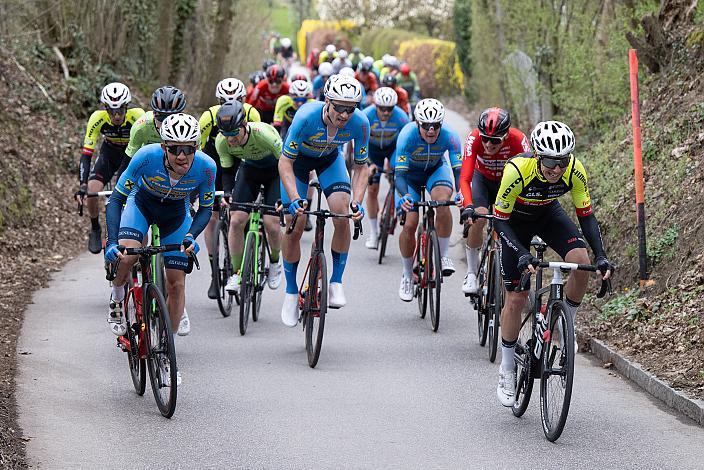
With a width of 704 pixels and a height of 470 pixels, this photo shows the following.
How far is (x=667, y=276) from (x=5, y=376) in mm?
5801

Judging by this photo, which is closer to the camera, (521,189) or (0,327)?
(521,189)

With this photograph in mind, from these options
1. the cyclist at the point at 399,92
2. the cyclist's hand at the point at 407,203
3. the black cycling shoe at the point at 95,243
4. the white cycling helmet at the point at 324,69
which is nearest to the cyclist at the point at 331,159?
the cyclist's hand at the point at 407,203

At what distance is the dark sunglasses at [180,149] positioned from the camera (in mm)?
8375

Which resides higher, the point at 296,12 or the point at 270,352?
the point at 296,12

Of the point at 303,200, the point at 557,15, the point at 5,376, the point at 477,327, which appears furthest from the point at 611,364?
the point at 557,15

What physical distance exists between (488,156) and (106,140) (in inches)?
169

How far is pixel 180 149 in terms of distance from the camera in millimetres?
8383

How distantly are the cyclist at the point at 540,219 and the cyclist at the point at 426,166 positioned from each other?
314cm

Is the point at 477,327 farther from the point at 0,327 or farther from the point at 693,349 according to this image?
the point at 0,327

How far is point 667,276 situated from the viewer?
10.5 m

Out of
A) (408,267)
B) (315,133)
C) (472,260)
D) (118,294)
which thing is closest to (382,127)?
(408,267)

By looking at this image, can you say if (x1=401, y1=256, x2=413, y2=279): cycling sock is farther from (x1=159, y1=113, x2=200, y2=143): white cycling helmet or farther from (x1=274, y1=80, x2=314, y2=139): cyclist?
(x1=274, y1=80, x2=314, y2=139): cyclist

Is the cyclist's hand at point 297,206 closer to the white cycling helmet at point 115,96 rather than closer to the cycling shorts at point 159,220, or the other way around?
the cycling shorts at point 159,220

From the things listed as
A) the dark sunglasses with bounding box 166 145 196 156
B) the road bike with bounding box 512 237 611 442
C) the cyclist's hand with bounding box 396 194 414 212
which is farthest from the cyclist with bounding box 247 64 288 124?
the road bike with bounding box 512 237 611 442
